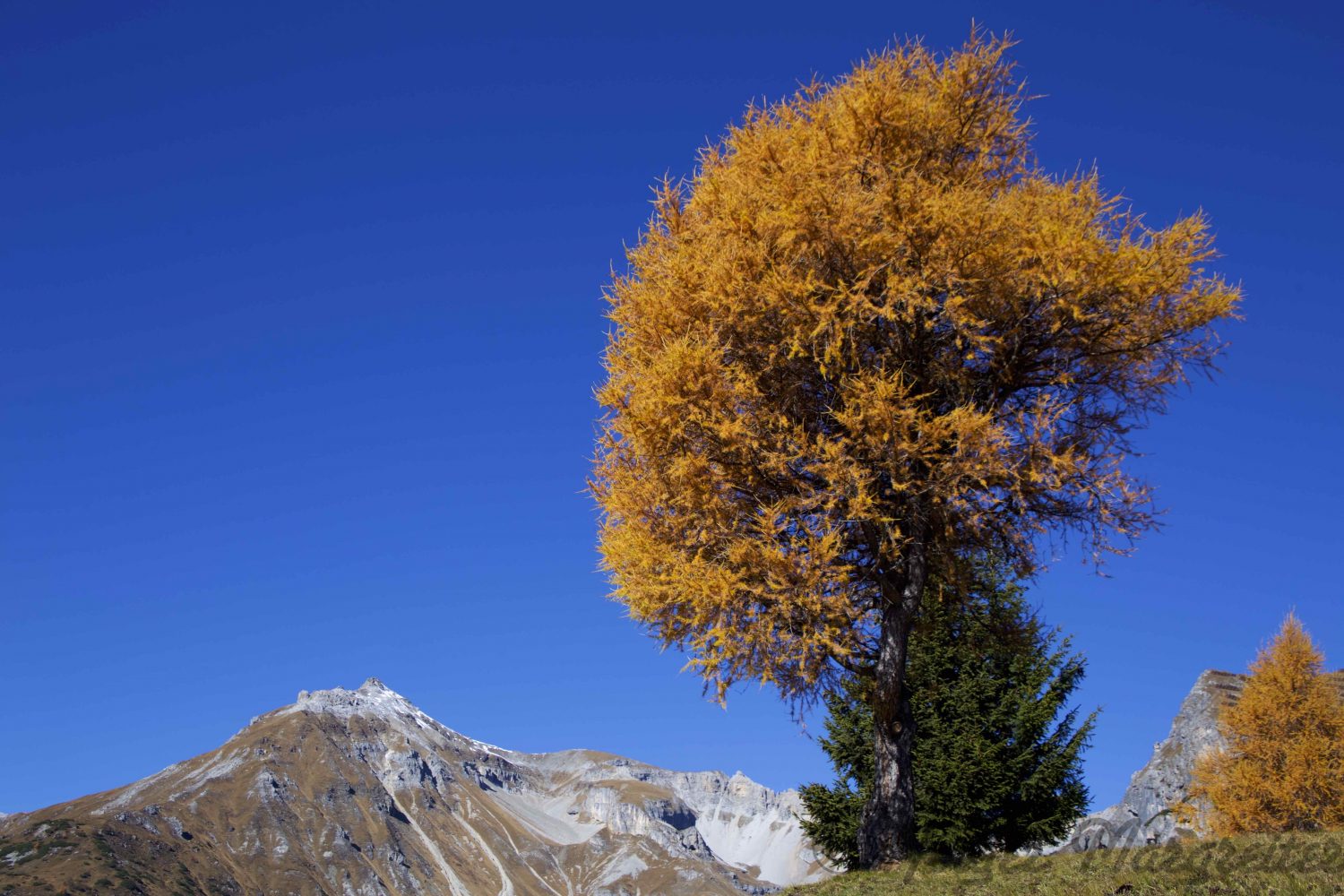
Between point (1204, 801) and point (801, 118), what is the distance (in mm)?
41495

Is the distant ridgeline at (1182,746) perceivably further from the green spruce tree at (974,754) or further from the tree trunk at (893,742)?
the tree trunk at (893,742)

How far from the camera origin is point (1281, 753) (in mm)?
39969

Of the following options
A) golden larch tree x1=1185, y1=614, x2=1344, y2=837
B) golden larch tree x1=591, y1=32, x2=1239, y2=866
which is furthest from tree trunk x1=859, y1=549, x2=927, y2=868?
golden larch tree x1=1185, y1=614, x2=1344, y2=837

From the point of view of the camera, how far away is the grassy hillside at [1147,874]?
34.4ft

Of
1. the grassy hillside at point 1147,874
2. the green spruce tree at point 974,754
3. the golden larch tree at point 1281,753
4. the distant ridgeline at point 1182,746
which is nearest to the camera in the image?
the grassy hillside at point 1147,874

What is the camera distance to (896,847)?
1614 cm

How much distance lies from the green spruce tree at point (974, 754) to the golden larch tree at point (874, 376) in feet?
37.9

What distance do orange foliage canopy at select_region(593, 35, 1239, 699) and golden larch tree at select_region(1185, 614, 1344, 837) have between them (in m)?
29.1

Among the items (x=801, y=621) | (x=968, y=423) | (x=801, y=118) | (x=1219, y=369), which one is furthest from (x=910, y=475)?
(x=801, y=118)

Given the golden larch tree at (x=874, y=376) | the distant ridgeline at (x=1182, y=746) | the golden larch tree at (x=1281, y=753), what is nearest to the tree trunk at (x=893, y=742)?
the golden larch tree at (x=874, y=376)

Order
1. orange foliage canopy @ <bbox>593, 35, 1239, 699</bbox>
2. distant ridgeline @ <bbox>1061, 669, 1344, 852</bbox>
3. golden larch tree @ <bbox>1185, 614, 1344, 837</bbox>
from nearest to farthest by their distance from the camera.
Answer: orange foliage canopy @ <bbox>593, 35, 1239, 699</bbox>
golden larch tree @ <bbox>1185, 614, 1344, 837</bbox>
distant ridgeline @ <bbox>1061, 669, 1344, 852</bbox>

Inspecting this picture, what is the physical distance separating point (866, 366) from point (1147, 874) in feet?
28.5

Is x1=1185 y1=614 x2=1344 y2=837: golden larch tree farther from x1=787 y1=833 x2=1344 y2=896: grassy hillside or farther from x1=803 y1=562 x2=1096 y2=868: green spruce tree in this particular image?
x1=787 y1=833 x2=1344 y2=896: grassy hillside

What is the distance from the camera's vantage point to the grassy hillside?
10477mm
